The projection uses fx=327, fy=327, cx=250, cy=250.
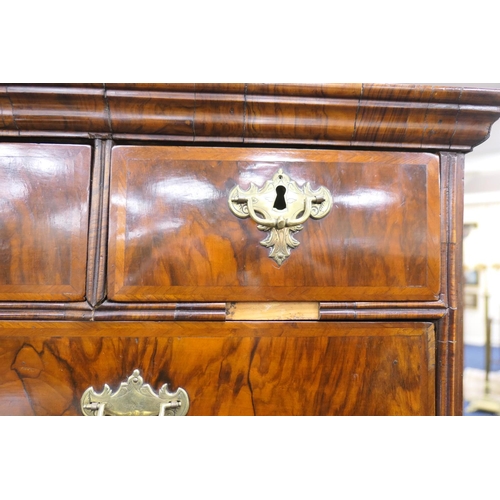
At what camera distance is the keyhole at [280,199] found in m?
0.36

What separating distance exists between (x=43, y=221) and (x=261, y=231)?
0.76 ft

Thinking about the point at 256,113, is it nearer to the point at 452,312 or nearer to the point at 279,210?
the point at 279,210

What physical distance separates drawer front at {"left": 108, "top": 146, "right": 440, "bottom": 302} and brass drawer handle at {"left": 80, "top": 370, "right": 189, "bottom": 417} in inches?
3.7

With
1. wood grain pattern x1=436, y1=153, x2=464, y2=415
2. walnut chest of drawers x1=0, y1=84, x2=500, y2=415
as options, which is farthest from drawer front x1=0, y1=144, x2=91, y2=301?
wood grain pattern x1=436, y1=153, x2=464, y2=415

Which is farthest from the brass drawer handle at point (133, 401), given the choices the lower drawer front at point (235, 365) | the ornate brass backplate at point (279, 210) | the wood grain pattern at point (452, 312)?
the wood grain pattern at point (452, 312)

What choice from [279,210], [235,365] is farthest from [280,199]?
[235,365]

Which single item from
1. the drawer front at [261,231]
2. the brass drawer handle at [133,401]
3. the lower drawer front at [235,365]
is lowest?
the brass drawer handle at [133,401]

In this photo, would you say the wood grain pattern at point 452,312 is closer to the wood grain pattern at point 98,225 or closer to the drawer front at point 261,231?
the drawer front at point 261,231

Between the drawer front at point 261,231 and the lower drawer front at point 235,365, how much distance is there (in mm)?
40

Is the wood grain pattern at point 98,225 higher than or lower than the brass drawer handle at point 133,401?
higher

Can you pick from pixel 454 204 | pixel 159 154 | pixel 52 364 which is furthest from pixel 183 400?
pixel 454 204

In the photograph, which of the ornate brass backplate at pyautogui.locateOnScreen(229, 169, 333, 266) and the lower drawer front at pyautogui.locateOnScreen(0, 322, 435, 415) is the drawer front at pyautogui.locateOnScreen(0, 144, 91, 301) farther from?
the ornate brass backplate at pyautogui.locateOnScreen(229, 169, 333, 266)

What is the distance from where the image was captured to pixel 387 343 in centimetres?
36

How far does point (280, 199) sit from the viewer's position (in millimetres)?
368
